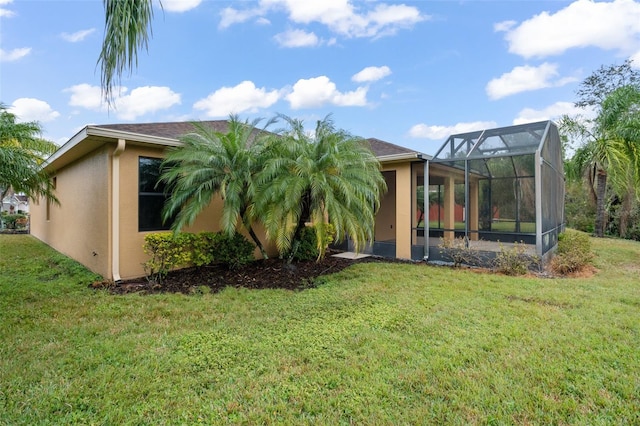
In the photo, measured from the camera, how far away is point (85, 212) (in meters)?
8.12

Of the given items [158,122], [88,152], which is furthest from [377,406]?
[158,122]

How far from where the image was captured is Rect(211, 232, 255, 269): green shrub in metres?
7.32

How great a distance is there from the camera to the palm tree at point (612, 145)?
12.2 metres

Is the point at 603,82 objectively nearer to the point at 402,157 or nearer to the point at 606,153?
the point at 606,153

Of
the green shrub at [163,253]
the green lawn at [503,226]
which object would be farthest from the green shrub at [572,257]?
the green shrub at [163,253]

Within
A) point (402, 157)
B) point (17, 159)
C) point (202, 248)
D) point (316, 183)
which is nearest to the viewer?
point (316, 183)

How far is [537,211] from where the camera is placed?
7781 mm

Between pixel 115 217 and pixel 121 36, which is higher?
pixel 121 36

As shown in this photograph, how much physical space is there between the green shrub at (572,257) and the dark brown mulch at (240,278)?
523cm

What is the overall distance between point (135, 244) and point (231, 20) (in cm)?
742

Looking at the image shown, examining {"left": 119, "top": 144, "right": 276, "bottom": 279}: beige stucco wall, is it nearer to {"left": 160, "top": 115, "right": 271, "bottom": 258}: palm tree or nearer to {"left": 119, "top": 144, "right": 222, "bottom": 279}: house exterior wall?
{"left": 119, "top": 144, "right": 222, "bottom": 279}: house exterior wall

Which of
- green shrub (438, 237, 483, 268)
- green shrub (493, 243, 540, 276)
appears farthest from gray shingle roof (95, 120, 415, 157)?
green shrub (493, 243, 540, 276)

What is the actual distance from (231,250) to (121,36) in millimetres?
5256

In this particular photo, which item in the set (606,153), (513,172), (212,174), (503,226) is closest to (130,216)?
(212,174)
